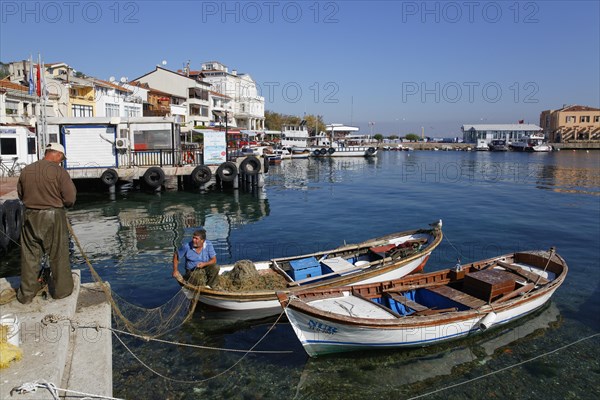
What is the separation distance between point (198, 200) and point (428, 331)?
2221cm

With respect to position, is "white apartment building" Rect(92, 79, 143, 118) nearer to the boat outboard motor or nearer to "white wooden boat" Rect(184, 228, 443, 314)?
"white wooden boat" Rect(184, 228, 443, 314)

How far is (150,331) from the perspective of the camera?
32.6ft

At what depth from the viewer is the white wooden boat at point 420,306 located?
8609mm

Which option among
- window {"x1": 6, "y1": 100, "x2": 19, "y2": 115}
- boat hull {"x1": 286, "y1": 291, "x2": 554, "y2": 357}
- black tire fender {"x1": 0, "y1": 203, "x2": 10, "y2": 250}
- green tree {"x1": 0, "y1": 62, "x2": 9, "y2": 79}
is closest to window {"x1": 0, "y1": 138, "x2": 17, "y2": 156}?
window {"x1": 6, "y1": 100, "x2": 19, "y2": 115}

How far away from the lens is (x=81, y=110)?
44094 mm

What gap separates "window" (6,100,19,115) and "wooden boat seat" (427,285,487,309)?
34.1 meters

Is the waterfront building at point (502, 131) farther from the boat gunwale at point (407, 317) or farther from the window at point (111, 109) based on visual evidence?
the boat gunwale at point (407, 317)

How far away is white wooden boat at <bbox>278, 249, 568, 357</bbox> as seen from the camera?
28.2 ft

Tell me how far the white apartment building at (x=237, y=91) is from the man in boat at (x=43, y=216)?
81379 millimetres

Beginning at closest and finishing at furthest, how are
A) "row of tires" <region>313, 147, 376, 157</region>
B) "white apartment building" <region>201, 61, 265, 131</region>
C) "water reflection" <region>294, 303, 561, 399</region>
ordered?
"water reflection" <region>294, 303, 561, 399</region> < "row of tires" <region>313, 147, 376, 157</region> < "white apartment building" <region>201, 61, 265, 131</region>

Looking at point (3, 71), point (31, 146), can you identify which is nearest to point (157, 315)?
point (31, 146)

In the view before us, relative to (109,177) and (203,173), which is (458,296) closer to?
(203,173)

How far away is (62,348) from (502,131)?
140527mm

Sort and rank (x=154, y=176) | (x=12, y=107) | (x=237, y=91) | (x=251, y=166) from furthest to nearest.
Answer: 1. (x=237, y=91)
2. (x=12, y=107)
3. (x=251, y=166)
4. (x=154, y=176)
